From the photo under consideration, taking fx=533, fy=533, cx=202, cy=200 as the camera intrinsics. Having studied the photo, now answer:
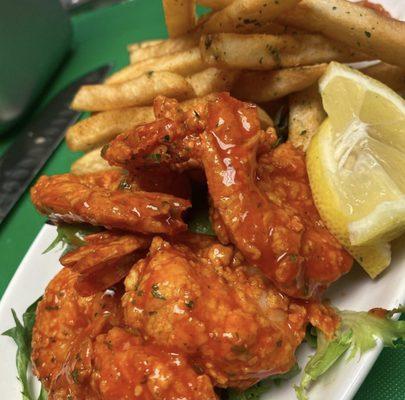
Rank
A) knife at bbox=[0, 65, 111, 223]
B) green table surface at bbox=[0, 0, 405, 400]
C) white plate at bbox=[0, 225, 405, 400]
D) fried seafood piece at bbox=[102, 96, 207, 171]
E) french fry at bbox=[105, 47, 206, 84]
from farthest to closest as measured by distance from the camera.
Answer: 1. knife at bbox=[0, 65, 111, 223]
2. green table surface at bbox=[0, 0, 405, 400]
3. french fry at bbox=[105, 47, 206, 84]
4. fried seafood piece at bbox=[102, 96, 207, 171]
5. white plate at bbox=[0, 225, 405, 400]

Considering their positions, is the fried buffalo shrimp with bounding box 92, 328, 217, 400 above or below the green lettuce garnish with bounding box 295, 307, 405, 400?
above

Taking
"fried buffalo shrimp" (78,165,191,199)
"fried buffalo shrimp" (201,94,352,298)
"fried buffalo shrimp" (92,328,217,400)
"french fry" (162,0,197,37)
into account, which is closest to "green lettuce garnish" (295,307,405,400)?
"fried buffalo shrimp" (201,94,352,298)

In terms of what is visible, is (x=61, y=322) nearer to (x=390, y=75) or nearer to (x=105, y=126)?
(x=105, y=126)

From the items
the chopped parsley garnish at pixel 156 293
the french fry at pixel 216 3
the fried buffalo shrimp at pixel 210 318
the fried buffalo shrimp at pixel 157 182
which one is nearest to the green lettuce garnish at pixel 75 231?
the fried buffalo shrimp at pixel 157 182

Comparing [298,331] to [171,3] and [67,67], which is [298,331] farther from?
[67,67]

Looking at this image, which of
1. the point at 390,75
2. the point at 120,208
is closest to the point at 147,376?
the point at 120,208

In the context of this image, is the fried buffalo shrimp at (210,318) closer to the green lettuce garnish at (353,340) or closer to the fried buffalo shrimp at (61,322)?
the green lettuce garnish at (353,340)

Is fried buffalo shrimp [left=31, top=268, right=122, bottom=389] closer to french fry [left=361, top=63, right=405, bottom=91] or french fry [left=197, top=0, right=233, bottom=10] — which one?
french fry [left=197, top=0, right=233, bottom=10]
